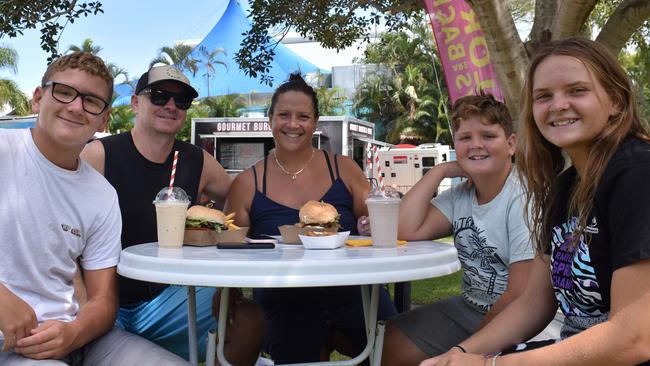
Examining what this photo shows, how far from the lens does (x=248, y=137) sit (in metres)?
14.6

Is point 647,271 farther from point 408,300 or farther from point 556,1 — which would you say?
point 556,1

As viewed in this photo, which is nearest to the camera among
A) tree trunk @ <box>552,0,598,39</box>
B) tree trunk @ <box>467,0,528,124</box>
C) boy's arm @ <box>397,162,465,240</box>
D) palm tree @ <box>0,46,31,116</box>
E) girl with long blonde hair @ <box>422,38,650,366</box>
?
girl with long blonde hair @ <box>422,38,650,366</box>

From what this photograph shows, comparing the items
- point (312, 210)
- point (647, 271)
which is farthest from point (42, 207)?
point (647, 271)

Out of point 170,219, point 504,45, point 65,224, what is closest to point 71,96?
point 65,224

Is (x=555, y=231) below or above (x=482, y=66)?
below

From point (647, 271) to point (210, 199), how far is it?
253 centimetres

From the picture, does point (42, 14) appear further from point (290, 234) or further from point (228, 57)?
point (228, 57)

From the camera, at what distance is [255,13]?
655 cm

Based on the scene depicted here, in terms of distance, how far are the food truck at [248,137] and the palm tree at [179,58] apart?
62.1ft

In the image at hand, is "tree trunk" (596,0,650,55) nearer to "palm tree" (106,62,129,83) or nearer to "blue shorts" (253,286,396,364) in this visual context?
"blue shorts" (253,286,396,364)

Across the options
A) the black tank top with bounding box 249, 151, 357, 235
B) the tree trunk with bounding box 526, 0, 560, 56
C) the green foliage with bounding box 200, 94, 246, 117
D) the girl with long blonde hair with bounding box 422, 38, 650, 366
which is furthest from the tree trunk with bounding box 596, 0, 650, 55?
the green foliage with bounding box 200, 94, 246, 117

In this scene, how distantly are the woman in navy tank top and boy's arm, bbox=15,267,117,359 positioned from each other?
2.84ft

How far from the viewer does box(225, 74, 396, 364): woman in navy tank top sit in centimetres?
271

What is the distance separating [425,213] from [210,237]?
3.13 feet
